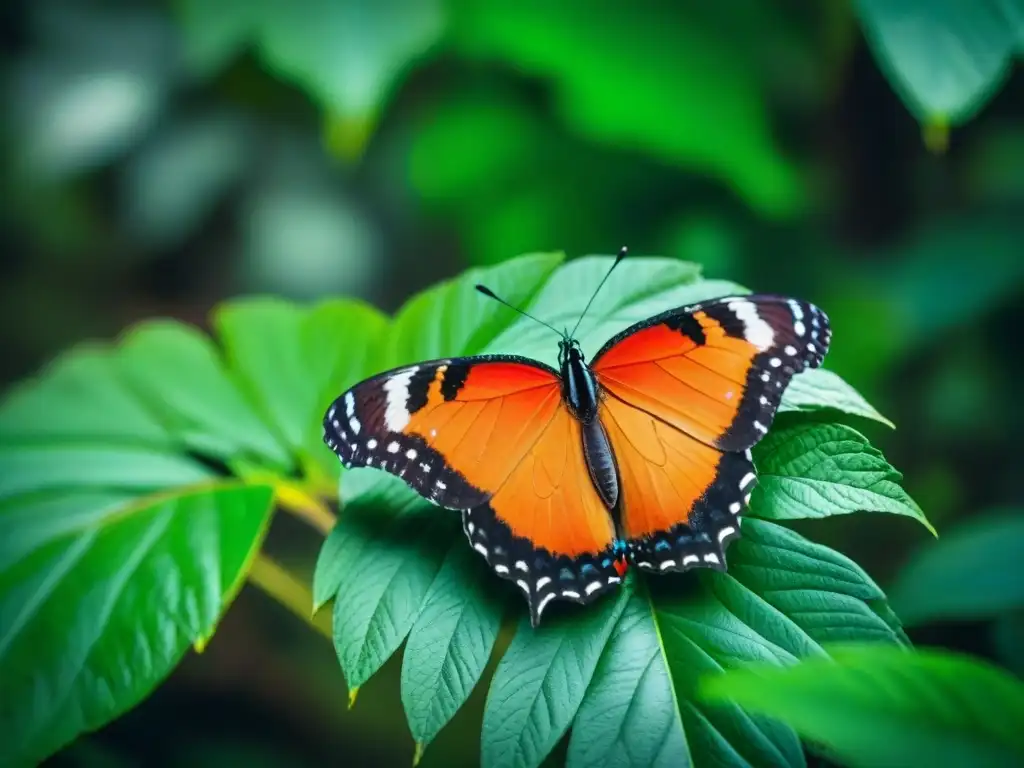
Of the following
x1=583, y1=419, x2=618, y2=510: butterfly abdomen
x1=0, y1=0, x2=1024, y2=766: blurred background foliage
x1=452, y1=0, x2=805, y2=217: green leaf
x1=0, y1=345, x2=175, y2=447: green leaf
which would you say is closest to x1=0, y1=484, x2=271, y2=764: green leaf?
x1=0, y1=345, x2=175, y2=447: green leaf

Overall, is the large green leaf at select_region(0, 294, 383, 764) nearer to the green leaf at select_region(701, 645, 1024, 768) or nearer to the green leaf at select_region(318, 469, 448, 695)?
the green leaf at select_region(318, 469, 448, 695)

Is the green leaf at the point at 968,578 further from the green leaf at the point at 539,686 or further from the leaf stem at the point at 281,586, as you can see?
the leaf stem at the point at 281,586

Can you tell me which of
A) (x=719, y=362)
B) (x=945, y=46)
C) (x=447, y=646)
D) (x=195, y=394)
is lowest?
(x=195, y=394)

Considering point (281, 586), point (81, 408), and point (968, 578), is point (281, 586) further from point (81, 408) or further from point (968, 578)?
point (968, 578)

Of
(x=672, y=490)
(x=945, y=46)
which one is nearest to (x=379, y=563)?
(x=672, y=490)

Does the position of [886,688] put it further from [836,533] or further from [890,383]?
[890,383]

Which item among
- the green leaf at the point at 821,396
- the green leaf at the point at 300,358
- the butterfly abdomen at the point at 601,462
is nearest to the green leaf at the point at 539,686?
the butterfly abdomen at the point at 601,462
